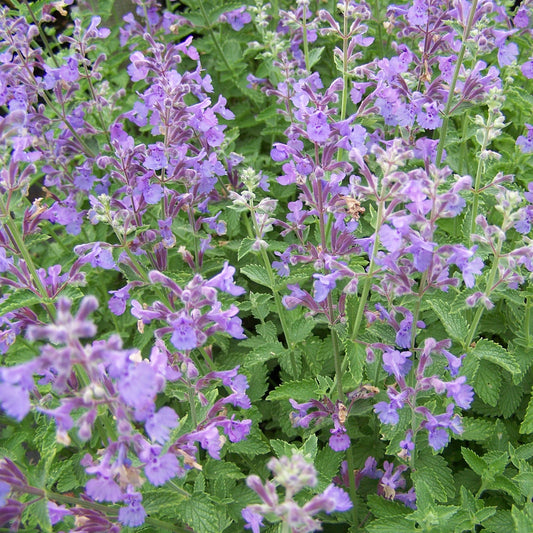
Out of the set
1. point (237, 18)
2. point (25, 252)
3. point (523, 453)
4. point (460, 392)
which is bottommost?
point (523, 453)

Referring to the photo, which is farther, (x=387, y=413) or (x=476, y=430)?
(x=476, y=430)

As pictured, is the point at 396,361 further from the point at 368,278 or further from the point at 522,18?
the point at 522,18

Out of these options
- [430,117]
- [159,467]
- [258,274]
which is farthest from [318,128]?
[159,467]

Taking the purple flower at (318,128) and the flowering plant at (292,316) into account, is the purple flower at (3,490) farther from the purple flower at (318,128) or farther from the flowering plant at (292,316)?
the purple flower at (318,128)

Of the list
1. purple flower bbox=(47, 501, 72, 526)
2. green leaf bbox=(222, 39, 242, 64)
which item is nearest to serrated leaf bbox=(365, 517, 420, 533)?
purple flower bbox=(47, 501, 72, 526)

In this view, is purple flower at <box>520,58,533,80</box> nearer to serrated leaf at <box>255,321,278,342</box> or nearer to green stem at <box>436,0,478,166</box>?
green stem at <box>436,0,478,166</box>

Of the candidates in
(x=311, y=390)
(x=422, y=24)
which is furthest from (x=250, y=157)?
(x=311, y=390)

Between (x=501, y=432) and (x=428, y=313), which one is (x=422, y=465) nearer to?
(x=501, y=432)
